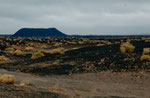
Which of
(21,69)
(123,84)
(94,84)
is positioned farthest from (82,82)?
(21,69)

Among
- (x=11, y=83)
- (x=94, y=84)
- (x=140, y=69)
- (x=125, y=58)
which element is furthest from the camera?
(x=125, y=58)

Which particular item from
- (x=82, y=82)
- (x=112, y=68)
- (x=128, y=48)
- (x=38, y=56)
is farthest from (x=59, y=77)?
(x=38, y=56)

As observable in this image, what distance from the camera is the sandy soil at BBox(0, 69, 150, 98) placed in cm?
1550

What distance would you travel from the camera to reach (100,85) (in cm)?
1880

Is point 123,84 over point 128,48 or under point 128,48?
under

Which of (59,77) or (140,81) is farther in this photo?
(59,77)

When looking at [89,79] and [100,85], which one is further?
[89,79]

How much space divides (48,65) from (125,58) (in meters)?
9.27

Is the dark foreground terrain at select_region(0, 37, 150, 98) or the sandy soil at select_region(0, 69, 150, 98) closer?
the dark foreground terrain at select_region(0, 37, 150, 98)

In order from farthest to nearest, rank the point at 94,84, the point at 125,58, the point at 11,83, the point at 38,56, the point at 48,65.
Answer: the point at 38,56 → the point at 48,65 → the point at 125,58 → the point at 94,84 → the point at 11,83

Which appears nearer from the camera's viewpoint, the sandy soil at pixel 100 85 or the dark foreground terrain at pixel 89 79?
the dark foreground terrain at pixel 89 79

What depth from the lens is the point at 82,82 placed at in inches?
787

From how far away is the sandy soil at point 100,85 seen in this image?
50.9ft

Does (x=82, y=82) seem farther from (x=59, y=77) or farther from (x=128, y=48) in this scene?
(x=128, y=48)
